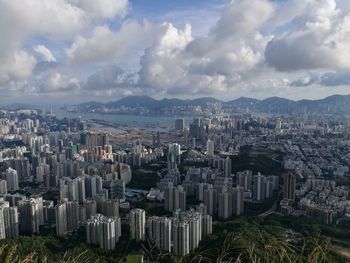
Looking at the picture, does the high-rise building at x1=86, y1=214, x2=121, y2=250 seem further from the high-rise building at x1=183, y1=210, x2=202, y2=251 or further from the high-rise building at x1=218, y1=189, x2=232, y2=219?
the high-rise building at x1=218, y1=189, x2=232, y2=219

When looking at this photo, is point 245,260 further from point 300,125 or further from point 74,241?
point 300,125

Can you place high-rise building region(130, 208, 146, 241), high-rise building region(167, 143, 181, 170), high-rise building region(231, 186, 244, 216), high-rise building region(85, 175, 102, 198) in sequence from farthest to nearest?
1. high-rise building region(167, 143, 181, 170)
2. high-rise building region(85, 175, 102, 198)
3. high-rise building region(231, 186, 244, 216)
4. high-rise building region(130, 208, 146, 241)

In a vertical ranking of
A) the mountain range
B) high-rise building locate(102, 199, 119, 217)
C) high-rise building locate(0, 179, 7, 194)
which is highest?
the mountain range

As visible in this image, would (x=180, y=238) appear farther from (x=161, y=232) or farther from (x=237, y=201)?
(x=237, y=201)

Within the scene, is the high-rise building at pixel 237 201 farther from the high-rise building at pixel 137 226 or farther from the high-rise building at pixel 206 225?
the high-rise building at pixel 137 226

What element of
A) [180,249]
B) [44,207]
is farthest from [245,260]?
[44,207]

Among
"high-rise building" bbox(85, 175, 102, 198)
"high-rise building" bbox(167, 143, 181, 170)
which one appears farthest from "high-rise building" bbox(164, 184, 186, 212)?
"high-rise building" bbox(167, 143, 181, 170)
